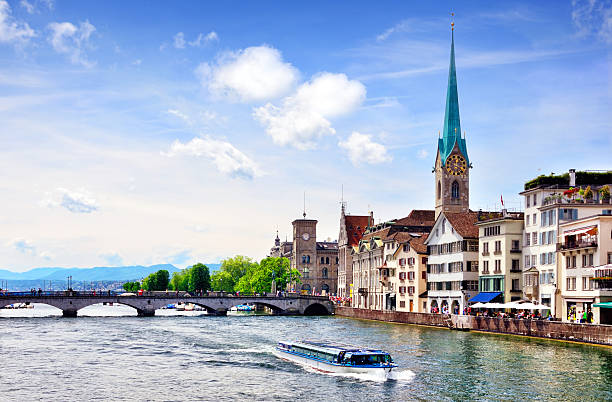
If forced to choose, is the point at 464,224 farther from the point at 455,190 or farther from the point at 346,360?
the point at 346,360

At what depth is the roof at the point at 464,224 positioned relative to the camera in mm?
112094

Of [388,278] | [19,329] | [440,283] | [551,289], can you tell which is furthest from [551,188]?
[19,329]

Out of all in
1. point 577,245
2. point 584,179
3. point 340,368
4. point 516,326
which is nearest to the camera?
point 340,368

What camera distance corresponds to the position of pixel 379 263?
146m

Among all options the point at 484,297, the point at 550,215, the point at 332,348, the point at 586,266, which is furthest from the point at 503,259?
the point at 332,348

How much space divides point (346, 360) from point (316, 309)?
333ft

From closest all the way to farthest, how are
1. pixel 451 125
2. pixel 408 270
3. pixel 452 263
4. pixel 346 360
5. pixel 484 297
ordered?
1. pixel 346 360
2. pixel 484 297
3. pixel 452 263
4. pixel 408 270
5. pixel 451 125

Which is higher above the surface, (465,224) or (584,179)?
(584,179)

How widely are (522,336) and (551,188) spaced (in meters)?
19.6

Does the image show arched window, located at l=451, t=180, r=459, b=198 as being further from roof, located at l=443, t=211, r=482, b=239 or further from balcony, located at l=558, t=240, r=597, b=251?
balcony, located at l=558, t=240, r=597, b=251

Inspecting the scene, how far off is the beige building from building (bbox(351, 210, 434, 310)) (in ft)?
106

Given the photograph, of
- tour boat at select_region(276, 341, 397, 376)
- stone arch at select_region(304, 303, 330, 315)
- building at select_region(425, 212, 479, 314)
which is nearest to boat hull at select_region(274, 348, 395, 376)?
tour boat at select_region(276, 341, 397, 376)

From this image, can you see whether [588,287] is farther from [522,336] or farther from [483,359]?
[483,359]

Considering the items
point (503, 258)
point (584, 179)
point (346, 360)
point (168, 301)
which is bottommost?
point (168, 301)
